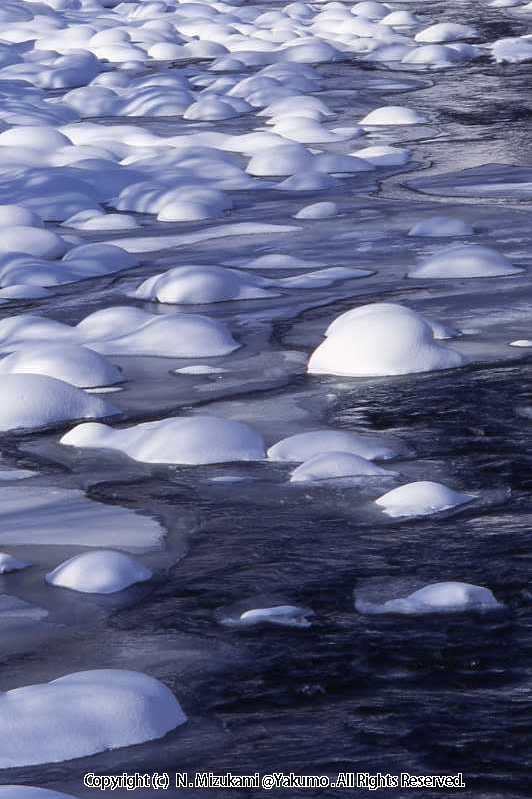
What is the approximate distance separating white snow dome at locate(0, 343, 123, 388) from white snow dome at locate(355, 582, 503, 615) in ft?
5.86

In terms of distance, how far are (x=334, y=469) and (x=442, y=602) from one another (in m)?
0.78

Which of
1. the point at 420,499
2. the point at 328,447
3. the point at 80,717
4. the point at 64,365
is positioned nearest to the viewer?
the point at 80,717

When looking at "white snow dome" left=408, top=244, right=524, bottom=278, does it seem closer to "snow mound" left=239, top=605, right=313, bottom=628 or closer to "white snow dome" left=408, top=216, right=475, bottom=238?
"white snow dome" left=408, top=216, right=475, bottom=238

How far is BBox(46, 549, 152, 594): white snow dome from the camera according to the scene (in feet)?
9.73

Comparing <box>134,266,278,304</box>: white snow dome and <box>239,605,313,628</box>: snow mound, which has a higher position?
<box>239,605,313,628</box>: snow mound

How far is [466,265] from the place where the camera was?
580 cm

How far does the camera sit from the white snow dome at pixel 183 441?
12.3ft

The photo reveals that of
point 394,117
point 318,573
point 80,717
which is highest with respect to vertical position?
point 80,717

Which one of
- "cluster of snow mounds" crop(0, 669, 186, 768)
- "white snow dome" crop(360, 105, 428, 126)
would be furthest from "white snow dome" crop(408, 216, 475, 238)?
"cluster of snow mounds" crop(0, 669, 186, 768)

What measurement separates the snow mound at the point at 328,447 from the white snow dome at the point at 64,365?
868 mm

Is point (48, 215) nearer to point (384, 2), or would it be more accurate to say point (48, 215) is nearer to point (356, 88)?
point (356, 88)

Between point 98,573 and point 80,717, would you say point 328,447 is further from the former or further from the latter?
point 80,717

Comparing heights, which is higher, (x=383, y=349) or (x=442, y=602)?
(x=442, y=602)

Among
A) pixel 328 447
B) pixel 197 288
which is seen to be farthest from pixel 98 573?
pixel 197 288
